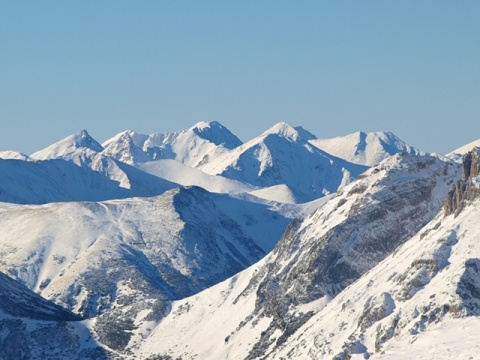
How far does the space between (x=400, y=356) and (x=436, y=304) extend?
5903 centimetres

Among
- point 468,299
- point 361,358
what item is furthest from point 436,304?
point 361,358

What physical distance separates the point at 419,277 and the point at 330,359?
1671 cm

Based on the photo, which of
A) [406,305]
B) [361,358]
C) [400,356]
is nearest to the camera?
[400,356]

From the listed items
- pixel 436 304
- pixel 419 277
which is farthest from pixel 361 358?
pixel 419 277

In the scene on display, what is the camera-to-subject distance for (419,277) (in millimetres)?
197375

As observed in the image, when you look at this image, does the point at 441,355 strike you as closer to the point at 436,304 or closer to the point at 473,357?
the point at 473,357

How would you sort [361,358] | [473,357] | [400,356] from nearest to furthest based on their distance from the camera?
[473,357] → [400,356] → [361,358]

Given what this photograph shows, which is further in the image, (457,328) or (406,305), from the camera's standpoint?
(406,305)

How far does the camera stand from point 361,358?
173 metres

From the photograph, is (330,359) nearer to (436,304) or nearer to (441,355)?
(436,304)

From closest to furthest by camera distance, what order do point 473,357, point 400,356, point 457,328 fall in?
point 473,357
point 400,356
point 457,328

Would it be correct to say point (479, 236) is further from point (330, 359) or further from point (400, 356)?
point (400, 356)

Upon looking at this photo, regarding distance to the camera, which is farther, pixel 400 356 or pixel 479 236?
pixel 479 236

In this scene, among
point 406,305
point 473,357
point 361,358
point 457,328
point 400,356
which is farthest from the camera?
point 406,305
